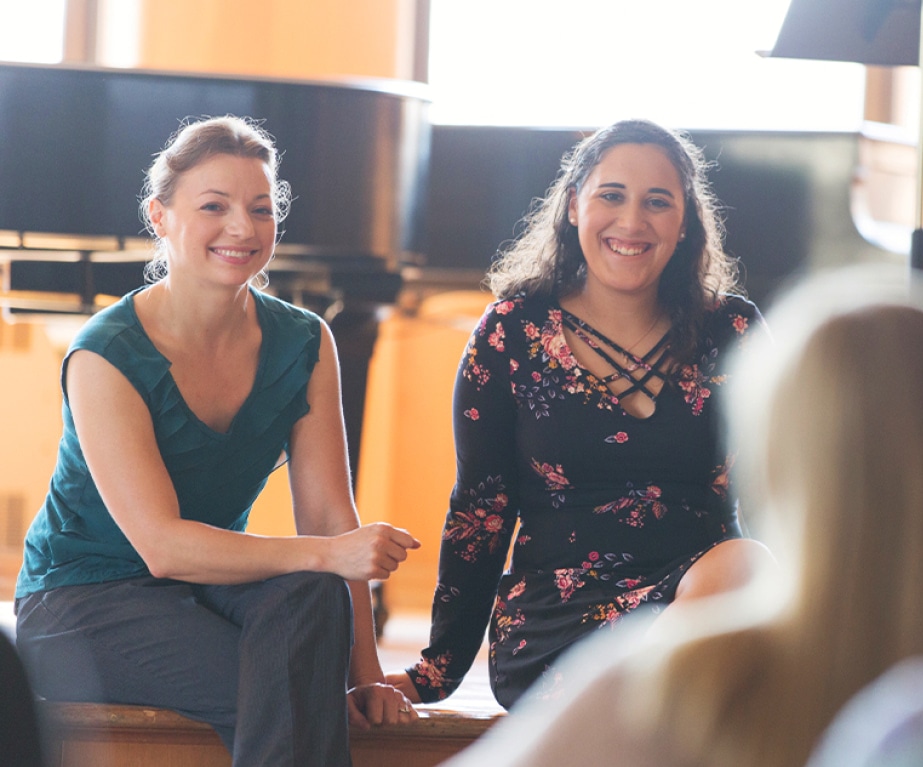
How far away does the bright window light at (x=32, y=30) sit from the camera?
476 cm

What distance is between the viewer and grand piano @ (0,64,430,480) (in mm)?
3158

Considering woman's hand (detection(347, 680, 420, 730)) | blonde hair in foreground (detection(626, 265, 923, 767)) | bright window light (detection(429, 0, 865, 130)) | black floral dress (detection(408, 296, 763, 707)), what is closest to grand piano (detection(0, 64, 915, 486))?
bright window light (detection(429, 0, 865, 130))

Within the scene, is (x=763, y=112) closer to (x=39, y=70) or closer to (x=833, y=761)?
(x=39, y=70)

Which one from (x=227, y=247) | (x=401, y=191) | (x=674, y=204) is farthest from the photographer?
(x=401, y=191)

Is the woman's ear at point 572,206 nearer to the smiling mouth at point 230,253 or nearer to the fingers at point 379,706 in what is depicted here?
the smiling mouth at point 230,253

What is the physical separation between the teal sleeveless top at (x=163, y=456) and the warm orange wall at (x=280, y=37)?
318cm

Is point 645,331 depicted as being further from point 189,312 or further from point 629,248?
point 189,312

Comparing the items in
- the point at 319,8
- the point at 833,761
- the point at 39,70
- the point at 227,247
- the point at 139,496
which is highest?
the point at 319,8

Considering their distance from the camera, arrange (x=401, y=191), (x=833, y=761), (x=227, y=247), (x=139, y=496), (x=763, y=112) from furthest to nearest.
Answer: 1. (x=763, y=112)
2. (x=401, y=191)
3. (x=227, y=247)
4. (x=139, y=496)
5. (x=833, y=761)

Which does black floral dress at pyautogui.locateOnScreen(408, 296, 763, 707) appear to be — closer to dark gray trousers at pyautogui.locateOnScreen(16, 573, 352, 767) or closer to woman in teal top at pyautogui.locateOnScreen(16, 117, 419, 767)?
woman in teal top at pyautogui.locateOnScreen(16, 117, 419, 767)

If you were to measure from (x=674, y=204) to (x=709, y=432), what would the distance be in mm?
366

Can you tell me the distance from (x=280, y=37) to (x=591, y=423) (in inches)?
134

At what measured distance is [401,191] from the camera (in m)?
3.37

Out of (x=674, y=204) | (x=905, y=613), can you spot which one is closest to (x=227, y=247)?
(x=674, y=204)
